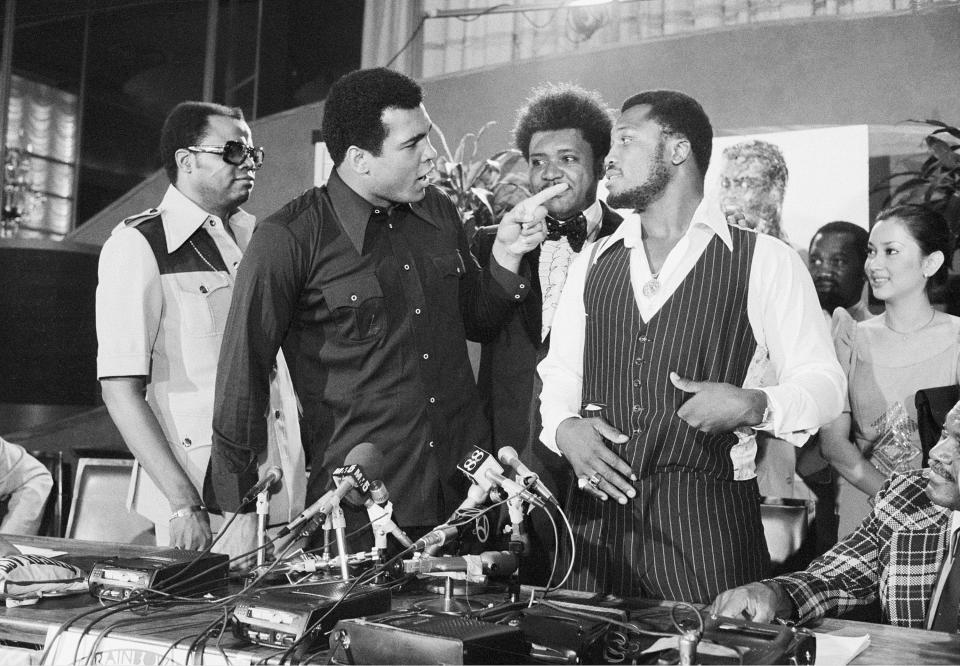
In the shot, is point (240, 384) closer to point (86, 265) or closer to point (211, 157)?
point (211, 157)

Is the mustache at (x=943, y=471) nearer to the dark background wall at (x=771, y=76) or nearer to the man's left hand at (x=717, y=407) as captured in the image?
the man's left hand at (x=717, y=407)

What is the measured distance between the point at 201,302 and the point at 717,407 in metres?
1.59

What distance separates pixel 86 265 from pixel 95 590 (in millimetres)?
5794

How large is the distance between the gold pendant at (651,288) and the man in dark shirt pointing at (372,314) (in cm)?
30

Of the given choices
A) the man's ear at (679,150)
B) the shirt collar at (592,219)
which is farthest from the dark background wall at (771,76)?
the man's ear at (679,150)

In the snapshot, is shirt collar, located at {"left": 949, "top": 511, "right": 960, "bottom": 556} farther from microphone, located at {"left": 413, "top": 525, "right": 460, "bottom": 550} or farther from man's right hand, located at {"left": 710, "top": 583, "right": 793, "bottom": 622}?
microphone, located at {"left": 413, "top": 525, "right": 460, "bottom": 550}

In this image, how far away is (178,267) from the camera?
2.86 meters

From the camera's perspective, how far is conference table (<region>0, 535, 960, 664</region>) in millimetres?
1506

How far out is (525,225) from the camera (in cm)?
236

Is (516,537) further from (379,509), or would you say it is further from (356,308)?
(356,308)

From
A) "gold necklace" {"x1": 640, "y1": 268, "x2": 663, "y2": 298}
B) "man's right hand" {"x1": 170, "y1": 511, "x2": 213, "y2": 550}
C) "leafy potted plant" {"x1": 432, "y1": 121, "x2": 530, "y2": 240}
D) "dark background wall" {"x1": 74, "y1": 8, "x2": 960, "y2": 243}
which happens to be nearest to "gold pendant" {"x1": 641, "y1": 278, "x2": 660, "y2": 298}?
"gold necklace" {"x1": 640, "y1": 268, "x2": 663, "y2": 298}

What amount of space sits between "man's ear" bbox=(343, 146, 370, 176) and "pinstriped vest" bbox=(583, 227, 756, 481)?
782mm

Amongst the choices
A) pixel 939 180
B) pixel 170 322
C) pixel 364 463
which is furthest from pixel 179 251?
pixel 939 180

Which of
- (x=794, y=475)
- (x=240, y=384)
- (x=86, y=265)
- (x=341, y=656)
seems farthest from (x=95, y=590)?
(x=86, y=265)
